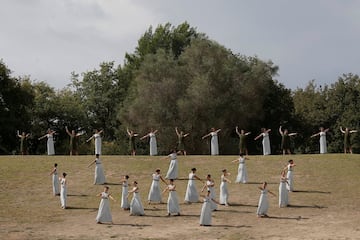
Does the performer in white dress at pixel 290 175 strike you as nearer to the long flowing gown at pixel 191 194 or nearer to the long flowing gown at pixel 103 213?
the long flowing gown at pixel 191 194

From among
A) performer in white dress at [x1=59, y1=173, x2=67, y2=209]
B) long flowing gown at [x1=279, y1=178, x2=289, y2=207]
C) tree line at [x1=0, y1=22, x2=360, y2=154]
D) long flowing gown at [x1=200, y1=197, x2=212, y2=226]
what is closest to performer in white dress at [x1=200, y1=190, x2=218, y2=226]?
long flowing gown at [x1=200, y1=197, x2=212, y2=226]

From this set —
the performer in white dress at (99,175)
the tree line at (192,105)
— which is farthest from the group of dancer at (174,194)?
the tree line at (192,105)

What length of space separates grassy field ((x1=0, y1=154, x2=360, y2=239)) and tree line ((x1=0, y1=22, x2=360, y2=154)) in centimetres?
2078

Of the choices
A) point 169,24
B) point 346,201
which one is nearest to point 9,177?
point 346,201

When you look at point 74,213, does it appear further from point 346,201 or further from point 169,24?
point 169,24

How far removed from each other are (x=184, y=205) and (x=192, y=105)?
103ft

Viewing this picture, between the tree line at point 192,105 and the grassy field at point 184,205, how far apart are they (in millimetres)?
20782

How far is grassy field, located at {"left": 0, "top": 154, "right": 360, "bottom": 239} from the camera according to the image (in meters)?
26.1

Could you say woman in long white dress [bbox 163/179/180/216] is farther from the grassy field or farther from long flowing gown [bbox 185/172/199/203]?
long flowing gown [bbox 185/172/199/203]

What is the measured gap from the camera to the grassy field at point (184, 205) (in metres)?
26.1

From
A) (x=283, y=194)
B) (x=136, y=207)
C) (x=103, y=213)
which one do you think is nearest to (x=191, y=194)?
(x=136, y=207)

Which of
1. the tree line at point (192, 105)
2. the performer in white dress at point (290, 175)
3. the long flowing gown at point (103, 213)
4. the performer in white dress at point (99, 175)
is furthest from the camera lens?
the tree line at point (192, 105)

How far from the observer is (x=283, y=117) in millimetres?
69875

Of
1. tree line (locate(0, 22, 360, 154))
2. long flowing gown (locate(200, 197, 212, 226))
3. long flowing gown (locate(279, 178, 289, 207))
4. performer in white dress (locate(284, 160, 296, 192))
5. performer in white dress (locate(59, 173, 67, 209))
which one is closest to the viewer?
long flowing gown (locate(200, 197, 212, 226))
